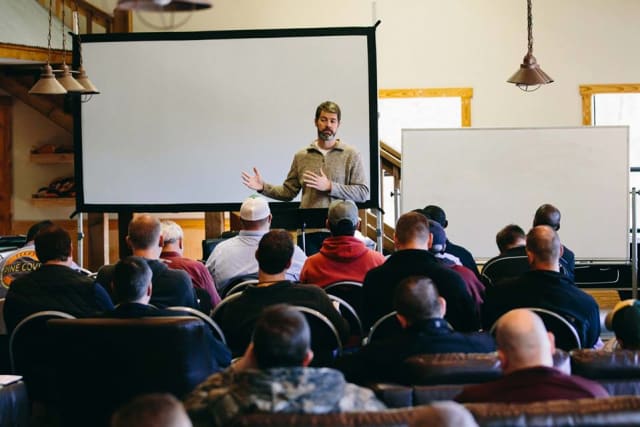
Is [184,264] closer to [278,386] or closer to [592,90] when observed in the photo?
[278,386]

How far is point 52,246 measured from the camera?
3.72m

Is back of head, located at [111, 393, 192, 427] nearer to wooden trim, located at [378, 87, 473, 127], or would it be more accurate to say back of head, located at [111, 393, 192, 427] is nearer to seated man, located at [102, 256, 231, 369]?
seated man, located at [102, 256, 231, 369]

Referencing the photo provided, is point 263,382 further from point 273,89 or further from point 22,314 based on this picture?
point 273,89

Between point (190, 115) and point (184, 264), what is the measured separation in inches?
139

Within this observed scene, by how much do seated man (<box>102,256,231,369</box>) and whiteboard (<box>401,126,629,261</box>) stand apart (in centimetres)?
531

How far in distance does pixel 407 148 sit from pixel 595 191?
Result: 68.7 inches

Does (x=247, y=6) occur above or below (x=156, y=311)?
above

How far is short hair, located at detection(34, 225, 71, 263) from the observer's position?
3.72 metres

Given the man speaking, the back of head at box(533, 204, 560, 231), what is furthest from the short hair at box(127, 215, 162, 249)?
the back of head at box(533, 204, 560, 231)

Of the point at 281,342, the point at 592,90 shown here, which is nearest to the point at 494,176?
the point at 592,90

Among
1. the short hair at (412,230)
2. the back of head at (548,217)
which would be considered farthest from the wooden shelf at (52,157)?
the short hair at (412,230)

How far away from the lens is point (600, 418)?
1910 millimetres

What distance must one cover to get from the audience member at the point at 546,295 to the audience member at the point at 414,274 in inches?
4.8

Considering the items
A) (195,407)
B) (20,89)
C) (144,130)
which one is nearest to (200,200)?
(144,130)
